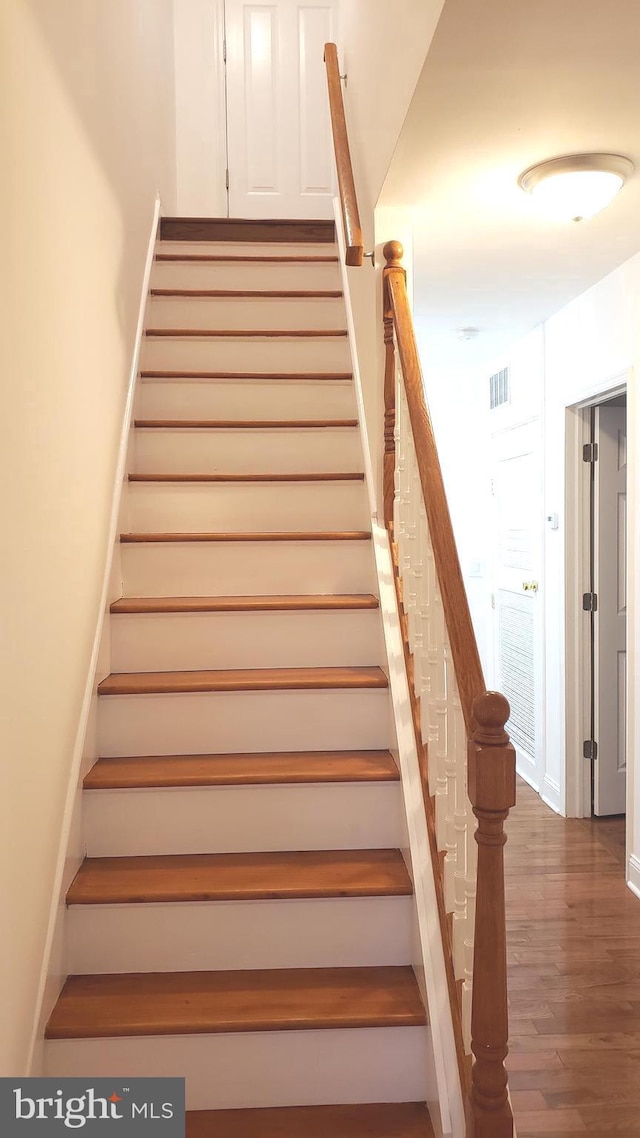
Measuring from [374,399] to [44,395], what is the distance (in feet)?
4.50

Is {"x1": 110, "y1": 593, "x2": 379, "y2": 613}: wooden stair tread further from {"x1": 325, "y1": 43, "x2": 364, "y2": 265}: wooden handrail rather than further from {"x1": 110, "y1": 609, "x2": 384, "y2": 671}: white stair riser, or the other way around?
{"x1": 325, "y1": 43, "x2": 364, "y2": 265}: wooden handrail

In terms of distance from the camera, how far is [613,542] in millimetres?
4105

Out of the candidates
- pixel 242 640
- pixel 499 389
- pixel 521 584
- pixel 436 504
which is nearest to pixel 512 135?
pixel 436 504

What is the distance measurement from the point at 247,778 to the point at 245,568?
2.71 ft

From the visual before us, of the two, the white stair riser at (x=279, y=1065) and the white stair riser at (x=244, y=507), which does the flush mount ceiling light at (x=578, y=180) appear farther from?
the white stair riser at (x=279, y=1065)

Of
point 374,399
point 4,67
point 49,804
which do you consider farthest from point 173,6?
point 49,804

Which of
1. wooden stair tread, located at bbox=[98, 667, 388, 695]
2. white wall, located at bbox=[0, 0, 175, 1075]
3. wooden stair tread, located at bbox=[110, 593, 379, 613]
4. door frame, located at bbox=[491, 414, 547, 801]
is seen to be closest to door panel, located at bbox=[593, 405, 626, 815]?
door frame, located at bbox=[491, 414, 547, 801]

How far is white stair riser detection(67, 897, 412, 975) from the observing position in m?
1.93

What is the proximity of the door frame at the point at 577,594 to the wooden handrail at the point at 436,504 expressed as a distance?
76.0 inches

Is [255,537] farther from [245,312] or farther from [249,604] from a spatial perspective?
[245,312]

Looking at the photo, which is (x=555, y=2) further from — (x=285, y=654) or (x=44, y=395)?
(x=285, y=654)

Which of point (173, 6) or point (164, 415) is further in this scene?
point (173, 6)

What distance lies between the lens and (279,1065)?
69.8 inches

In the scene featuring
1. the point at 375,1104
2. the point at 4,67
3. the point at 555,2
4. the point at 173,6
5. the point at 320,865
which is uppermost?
the point at 173,6
